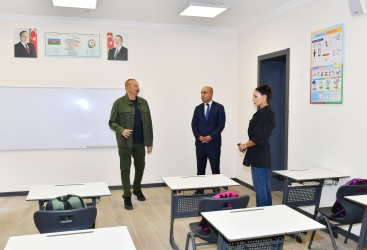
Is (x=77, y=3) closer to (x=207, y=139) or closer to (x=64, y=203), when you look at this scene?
(x=207, y=139)

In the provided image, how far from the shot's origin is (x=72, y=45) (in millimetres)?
5680

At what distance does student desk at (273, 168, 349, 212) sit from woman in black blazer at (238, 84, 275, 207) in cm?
22

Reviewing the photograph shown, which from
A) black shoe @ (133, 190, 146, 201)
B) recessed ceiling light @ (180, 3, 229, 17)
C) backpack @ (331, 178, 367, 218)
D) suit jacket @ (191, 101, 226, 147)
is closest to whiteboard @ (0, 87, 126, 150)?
black shoe @ (133, 190, 146, 201)

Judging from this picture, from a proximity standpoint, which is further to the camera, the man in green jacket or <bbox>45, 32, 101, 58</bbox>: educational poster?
<bbox>45, 32, 101, 58</bbox>: educational poster

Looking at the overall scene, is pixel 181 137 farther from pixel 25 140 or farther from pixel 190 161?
pixel 25 140

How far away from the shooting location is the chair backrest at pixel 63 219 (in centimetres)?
219

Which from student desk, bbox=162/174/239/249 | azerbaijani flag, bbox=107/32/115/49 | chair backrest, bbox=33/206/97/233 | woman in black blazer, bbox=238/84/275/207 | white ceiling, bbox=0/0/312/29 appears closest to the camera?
chair backrest, bbox=33/206/97/233

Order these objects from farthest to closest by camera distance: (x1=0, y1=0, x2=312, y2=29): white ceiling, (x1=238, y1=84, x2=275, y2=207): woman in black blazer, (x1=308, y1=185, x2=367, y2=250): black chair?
(x1=0, y1=0, x2=312, y2=29): white ceiling
(x1=238, y1=84, x2=275, y2=207): woman in black blazer
(x1=308, y1=185, x2=367, y2=250): black chair

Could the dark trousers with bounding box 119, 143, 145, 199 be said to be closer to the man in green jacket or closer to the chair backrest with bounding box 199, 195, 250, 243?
the man in green jacket

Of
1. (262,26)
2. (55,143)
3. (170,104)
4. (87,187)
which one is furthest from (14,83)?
(262,26)

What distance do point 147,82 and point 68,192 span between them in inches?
130

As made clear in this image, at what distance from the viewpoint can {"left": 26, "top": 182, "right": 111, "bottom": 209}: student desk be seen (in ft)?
9.41

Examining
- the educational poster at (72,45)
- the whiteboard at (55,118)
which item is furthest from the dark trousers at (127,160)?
the educational poster at (72,45)

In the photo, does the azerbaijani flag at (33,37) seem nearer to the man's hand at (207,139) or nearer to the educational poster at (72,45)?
the educational poster at (72,45)
